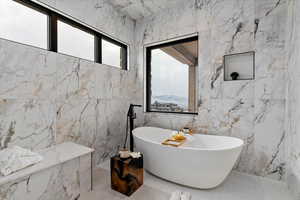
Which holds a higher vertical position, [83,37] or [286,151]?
[83,37]

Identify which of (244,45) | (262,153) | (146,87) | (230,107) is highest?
(244,45)

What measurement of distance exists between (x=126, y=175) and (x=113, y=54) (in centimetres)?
209

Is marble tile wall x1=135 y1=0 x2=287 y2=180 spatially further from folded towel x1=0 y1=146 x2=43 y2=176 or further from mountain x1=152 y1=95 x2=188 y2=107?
folded towel x1=0 y1=146 x2=43 y2=176

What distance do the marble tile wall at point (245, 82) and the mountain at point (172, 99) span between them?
1.11 ft

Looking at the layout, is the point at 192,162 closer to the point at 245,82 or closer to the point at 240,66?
the point at 245,82

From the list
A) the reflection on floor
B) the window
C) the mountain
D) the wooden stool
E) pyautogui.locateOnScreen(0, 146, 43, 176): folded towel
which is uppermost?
the window

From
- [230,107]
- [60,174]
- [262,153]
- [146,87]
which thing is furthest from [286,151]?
[60,174]

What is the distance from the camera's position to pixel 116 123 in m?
2.57

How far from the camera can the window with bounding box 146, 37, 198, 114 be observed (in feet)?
8.77

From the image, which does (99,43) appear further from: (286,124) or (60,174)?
(286,124)

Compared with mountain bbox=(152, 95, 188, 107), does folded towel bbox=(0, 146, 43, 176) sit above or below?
below

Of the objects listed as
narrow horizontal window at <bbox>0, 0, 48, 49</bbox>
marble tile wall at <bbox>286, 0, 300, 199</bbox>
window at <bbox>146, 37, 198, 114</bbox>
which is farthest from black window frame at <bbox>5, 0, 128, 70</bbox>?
marble tile wall at <bbox>286, 0, 300, 199</bbox>

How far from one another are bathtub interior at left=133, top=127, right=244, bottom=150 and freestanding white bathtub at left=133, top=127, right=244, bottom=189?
0.01m

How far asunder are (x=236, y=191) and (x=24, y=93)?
8.51 ft
